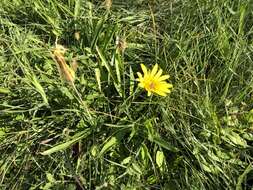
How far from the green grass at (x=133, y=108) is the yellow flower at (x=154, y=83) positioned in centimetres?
8

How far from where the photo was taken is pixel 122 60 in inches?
72.1

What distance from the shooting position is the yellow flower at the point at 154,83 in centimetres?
170

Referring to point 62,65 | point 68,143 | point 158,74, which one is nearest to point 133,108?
point 158,74

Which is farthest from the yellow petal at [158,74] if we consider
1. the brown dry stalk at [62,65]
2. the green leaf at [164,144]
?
the brown dry stalk at [62,65]

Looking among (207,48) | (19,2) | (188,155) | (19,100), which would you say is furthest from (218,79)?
(19,2)

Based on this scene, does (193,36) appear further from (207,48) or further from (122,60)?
(122,60)

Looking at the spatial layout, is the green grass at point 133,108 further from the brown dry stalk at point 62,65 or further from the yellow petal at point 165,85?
the brown dry stalk at point 62,65

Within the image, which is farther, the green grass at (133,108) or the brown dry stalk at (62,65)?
the green grass at (133,108)

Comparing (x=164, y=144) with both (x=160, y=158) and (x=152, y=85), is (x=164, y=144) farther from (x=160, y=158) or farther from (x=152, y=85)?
(x=152, y=85)

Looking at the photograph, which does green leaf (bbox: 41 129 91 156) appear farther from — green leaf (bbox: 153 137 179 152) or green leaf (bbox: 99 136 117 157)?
green leaf (bbox: 153 137 179 152)

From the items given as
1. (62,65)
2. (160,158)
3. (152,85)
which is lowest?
(160,158)

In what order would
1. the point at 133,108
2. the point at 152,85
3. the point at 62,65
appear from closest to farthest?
the point at 62,65
the point at 152,85
the point at 133,108

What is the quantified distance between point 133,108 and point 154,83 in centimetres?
17

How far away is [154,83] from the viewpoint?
67.9 inches
